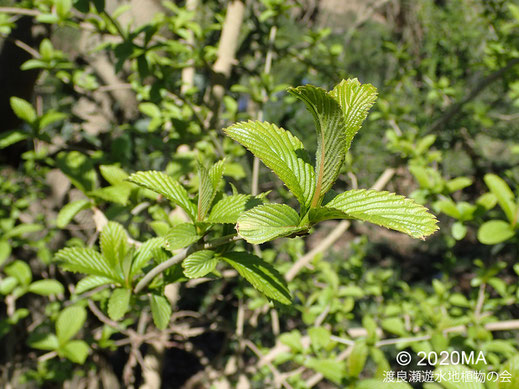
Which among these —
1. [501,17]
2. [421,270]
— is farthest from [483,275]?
[421,270]

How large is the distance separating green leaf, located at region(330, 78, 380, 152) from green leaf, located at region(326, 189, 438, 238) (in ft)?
0.23

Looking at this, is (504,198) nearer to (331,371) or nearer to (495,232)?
(495,232)

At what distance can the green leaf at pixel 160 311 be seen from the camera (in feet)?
1.86

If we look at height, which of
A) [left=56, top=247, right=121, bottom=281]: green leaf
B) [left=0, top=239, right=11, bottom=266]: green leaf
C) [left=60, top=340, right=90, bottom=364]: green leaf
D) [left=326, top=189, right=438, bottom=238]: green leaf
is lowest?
[left=60, top=340, right=90, bottom=364]: green leaf

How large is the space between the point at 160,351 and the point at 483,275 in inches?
48.6

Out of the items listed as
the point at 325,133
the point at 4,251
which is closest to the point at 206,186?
the point at 325,133

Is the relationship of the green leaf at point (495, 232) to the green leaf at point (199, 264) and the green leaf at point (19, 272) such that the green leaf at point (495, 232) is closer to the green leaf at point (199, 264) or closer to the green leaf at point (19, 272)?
the green leaf at point (199, 264)

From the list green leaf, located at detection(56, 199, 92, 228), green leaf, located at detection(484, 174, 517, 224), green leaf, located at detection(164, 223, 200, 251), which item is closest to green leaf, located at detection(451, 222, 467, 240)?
green leaf, located at detection(484, 174, 517, 224)

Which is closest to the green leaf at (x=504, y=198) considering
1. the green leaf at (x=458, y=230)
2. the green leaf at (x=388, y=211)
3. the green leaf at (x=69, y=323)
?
the green leaf at (x=458, y=230)

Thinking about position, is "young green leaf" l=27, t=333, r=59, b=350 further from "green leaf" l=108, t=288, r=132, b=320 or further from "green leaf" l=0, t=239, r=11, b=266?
"green leaf" l=108, t=288, r=132, b=320

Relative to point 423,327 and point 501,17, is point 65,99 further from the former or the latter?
point 501,17

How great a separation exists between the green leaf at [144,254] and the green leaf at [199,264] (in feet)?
0.53

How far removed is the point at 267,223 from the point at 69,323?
3.02ft

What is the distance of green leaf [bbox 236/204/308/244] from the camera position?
37 cm
